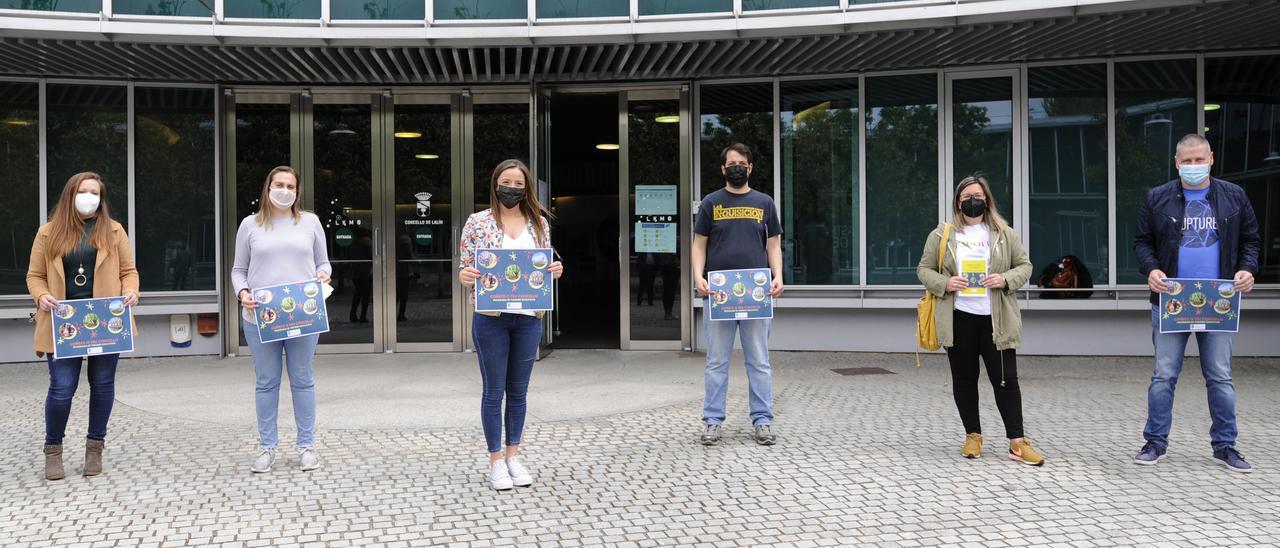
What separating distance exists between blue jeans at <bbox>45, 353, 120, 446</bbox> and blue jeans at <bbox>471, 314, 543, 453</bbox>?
221cm

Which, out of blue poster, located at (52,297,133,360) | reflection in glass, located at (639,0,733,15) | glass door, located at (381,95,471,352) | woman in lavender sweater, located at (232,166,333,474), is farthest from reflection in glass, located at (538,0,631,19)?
blue poster, located at (52,297,133,360)

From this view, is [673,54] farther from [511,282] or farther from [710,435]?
[511,282]

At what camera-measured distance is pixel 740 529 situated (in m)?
4.24

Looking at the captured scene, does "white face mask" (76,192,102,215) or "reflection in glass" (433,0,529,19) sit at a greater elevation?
"reflection in glass" (433,0,529,19)

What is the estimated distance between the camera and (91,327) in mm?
5145

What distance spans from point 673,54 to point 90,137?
6.57m

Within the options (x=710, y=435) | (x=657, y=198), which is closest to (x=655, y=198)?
(x=657, y=198)

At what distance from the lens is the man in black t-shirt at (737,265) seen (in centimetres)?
594

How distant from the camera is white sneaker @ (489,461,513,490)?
487cm

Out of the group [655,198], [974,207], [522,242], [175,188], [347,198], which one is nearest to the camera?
[522,242]

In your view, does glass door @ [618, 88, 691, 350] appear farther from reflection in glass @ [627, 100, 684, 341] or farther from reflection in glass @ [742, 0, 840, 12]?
reflection in glass @ [742, 0, 840, 12]

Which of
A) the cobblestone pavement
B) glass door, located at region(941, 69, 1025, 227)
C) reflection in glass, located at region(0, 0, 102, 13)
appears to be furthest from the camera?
glass door, located at region(941, 69, 1025, 227)

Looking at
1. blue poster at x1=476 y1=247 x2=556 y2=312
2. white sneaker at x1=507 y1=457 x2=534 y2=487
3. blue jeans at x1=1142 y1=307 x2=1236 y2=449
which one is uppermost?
blue poster at x1=476 y1=247 x2=556 y2=312

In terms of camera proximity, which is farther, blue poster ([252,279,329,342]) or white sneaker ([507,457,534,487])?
blue poster ([252,279,329,342])
